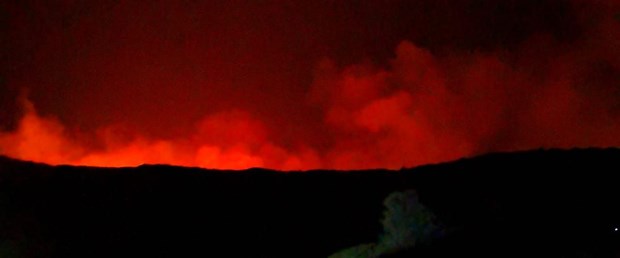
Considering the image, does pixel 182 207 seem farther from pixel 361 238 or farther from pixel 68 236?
pixel 361 238

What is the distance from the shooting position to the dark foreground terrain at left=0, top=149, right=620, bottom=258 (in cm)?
786

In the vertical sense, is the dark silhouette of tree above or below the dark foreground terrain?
below

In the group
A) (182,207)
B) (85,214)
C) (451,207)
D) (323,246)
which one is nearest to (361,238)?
(323,246)

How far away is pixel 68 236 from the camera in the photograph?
816cm

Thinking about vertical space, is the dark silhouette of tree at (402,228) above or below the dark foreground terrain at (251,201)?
below

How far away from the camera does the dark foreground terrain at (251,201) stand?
7.86 metres

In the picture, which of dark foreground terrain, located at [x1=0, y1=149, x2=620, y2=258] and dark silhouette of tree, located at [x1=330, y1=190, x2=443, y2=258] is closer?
dark silhouette of tree, located at [x1=330, y1=190, x2=443, y2=258]

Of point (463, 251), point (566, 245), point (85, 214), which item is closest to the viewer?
point (463, 251)

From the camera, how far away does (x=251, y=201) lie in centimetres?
859

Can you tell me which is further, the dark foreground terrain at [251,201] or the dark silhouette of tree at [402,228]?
the dark foreground terrain at [251,201]

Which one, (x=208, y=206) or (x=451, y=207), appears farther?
(x=208, y=206)

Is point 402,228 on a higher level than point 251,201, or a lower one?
lower

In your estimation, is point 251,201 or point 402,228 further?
point 251,201

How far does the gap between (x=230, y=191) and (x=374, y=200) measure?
1701 mm
